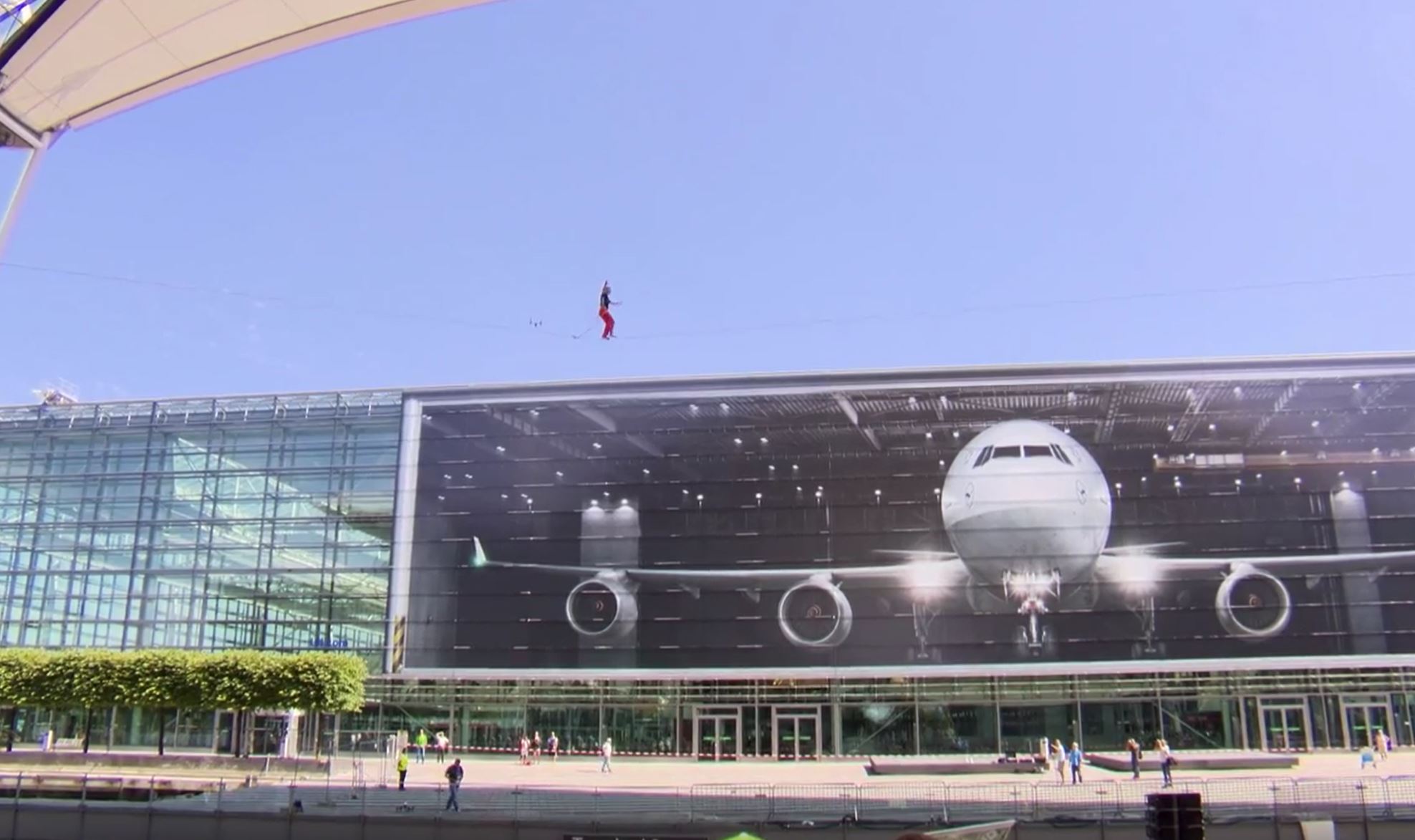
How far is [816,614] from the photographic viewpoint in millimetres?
54406

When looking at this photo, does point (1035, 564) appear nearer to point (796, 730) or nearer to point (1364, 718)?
point (796, 730)

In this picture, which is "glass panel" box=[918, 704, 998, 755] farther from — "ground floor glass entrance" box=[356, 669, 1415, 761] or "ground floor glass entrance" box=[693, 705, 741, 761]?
"ground floor glass entrance" box=[693, 705, 741, 761]

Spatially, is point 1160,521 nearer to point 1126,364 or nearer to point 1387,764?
point 1126,364

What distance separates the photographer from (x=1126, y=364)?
54.2 metres

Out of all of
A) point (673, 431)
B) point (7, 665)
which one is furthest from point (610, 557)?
point (7, 665)

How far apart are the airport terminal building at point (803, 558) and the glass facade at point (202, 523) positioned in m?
0.17

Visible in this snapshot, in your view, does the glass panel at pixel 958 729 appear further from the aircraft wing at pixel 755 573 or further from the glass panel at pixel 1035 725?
the aircraft wing at pixel 755 573

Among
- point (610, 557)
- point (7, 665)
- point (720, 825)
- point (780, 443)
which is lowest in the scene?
point (720, 825)

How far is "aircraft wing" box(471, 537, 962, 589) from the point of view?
53.9 m

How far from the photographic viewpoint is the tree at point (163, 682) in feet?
149

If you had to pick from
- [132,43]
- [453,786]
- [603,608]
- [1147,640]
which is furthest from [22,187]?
[1147,640]

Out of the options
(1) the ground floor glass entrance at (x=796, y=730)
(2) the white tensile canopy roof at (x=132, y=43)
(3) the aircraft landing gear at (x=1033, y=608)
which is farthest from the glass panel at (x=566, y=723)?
(2) the white tensile canopy roof at (x=132, y=43)

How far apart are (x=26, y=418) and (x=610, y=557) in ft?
112

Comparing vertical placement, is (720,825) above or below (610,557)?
below
